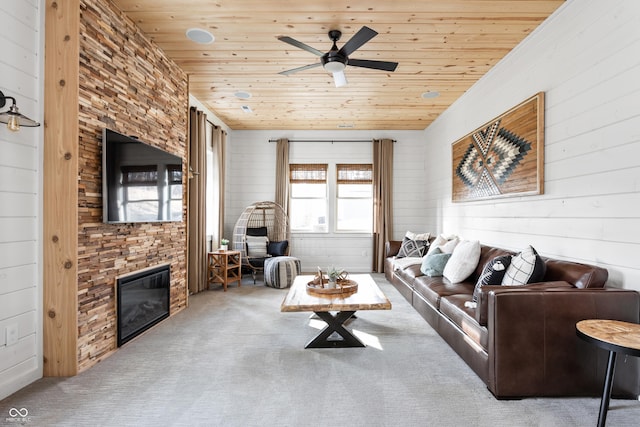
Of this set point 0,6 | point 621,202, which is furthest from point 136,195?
point 621,202

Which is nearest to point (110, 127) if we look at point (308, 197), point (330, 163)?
point (308, 197)

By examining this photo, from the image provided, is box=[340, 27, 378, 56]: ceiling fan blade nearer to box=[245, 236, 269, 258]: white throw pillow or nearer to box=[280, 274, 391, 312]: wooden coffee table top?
box=[280, 274, 391, 312]: wooden coffee table top

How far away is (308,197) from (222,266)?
2388 mm

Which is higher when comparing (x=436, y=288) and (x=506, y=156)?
(x=506, y=156)

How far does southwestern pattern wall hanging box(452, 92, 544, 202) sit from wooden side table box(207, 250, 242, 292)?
3.66 m

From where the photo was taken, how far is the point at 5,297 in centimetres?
205

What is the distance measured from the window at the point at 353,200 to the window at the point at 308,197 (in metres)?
0.31

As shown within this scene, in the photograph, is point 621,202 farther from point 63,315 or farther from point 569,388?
point 63,315

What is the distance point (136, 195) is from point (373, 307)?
2.31 m

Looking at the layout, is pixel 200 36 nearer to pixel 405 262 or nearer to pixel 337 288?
pixel 337 288

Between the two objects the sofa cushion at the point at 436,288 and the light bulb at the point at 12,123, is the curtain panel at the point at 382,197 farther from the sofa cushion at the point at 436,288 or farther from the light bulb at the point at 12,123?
the light bulb at the point at 12,123

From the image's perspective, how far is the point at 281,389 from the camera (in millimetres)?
2148

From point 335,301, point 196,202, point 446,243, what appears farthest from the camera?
point 196,202

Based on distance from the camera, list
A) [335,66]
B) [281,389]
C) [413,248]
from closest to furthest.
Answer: [281,389] < [335,66] < [413,248]
